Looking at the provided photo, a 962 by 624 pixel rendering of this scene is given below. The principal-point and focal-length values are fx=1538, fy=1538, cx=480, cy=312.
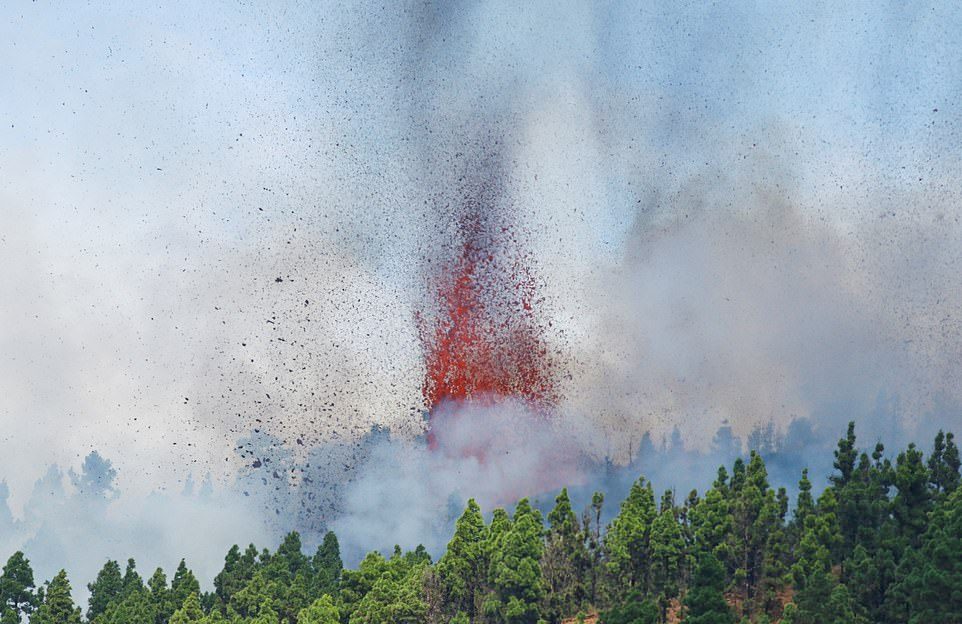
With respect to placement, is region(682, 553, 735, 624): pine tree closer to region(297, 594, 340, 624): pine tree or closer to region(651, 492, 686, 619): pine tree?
region(651, 492, 686, 619): pine tree

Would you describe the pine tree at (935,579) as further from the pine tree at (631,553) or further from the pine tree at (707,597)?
the pine tree at (631,553)

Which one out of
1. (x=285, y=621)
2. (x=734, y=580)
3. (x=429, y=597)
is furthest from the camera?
(x=285, y=621)

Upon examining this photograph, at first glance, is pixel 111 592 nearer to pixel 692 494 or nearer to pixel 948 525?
pixel 692 494

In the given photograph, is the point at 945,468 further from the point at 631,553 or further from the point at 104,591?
the point at 104,591

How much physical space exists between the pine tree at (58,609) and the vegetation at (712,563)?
→ 20.8 metres

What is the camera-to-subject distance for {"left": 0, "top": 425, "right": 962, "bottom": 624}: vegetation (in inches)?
4626

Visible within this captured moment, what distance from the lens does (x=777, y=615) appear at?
12925 cm

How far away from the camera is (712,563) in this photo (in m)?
122

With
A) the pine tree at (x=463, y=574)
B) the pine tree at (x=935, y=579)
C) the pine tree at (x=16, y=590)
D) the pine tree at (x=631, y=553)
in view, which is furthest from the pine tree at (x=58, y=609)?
the pine tree at (x=935, y=579)

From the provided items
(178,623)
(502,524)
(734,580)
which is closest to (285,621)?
(178,623)

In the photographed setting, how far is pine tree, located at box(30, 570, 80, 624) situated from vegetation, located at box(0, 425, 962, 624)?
68.3 ft

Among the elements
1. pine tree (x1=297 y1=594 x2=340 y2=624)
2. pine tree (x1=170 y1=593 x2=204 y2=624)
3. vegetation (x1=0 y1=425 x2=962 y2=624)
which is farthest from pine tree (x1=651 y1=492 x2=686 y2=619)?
pine tree (x1=170 y1=593 x2=204 y2=624)

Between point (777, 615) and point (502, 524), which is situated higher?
point (502, 524)

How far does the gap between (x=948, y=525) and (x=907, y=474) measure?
38.7 ft
